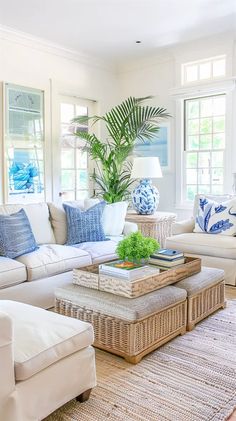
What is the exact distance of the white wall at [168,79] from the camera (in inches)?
199

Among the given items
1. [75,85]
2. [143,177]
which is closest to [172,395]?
[143,177]

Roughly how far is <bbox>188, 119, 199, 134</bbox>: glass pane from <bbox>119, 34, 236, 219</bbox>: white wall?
22cm

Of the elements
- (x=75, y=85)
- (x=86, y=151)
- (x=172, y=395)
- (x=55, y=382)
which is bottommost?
(x=172, y=395)

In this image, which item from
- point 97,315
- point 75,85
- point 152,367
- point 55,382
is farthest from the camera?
point 75,85

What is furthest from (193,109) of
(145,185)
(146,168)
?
(145,185)

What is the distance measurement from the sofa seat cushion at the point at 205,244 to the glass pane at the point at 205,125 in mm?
1827

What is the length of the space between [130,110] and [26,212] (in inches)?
105

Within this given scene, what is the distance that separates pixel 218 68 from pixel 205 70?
7.6 inches

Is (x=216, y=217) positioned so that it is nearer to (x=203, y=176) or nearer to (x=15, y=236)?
(x=203, y=176)

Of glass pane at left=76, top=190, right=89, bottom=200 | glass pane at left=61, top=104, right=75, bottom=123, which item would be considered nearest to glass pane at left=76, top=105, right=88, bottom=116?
glass pane at left=61, top=104, right=75, bottom=123

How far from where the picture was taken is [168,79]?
562 centimetres

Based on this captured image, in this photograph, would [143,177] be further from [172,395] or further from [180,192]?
[172,395]

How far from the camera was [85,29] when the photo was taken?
4.63 meters

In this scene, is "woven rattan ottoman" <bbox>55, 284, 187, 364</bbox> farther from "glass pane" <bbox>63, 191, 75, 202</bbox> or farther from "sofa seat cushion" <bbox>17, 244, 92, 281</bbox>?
"glass pane" <bbox>63, 191, 75, 202</bbox>
